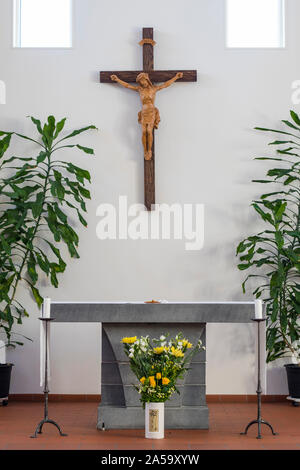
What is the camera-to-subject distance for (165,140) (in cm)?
720

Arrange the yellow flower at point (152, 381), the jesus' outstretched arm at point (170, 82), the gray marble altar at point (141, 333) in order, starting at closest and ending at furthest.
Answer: the yellow flower at point (152, 381) → the gray marble altar at point (141, 333) → the jesus' outstretched arm at point (170, 82)

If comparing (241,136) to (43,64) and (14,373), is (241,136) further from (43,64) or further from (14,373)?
(14,373)

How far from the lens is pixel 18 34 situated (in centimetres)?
741

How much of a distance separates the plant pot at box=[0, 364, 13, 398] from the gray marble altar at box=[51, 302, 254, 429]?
160 cm

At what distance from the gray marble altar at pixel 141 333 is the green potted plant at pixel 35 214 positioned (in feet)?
5.10

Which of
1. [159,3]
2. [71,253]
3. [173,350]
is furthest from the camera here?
[159,3]

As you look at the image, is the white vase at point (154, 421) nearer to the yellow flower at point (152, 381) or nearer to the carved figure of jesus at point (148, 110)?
the yellow flower at point (152, 381)

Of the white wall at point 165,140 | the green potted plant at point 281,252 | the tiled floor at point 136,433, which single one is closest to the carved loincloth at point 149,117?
the white wall at point 165,140

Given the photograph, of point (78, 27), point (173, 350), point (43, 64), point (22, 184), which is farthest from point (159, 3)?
point (173, 350)

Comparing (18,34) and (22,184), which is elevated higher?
(18,34)

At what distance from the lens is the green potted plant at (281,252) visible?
654 centimetres

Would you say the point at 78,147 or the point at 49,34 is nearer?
the point at 78,147

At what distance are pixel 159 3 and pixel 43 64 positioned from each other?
1285mm

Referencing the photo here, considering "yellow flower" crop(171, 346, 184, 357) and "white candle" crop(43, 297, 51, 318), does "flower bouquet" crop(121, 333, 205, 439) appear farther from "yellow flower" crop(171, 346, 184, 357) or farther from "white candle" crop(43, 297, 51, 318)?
"white candle" crop(43, 297, 51, 318)
